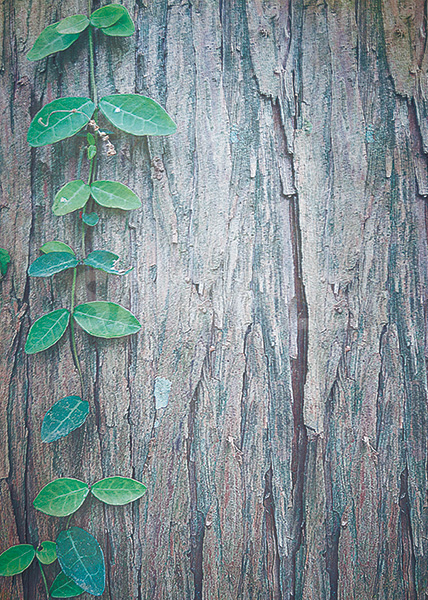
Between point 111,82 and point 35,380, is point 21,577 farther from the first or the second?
point 111,82

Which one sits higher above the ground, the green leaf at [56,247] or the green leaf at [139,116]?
the green leaf at [139,116]

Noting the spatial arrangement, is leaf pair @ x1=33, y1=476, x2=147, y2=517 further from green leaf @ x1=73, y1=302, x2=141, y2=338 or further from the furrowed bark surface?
green leaf @ x1=73, y1=302, x2=141, y2=338

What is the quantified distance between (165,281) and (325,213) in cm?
29

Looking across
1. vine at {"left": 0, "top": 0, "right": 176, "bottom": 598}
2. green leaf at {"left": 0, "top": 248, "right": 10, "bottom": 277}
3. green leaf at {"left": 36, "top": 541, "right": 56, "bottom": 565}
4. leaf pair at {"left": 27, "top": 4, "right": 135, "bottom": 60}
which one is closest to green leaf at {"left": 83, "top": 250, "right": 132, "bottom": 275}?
vine at {"left": 0, "top": 0, "right": 176, "bottom": 598}

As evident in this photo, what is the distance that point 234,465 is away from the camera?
68 cm

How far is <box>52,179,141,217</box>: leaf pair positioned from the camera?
660mm

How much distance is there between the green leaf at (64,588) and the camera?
659 mm

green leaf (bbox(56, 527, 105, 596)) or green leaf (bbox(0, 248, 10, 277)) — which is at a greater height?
green leaf (bbox(0, 248, 10, 277))

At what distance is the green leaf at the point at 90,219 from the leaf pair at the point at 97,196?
0.06 feet

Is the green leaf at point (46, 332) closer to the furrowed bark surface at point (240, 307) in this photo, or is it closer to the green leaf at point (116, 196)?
the furrowed bark surface at point (240, 307)

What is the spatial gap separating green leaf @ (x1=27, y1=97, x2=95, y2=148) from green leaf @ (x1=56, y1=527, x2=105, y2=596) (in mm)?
622

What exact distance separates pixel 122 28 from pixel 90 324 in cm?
47

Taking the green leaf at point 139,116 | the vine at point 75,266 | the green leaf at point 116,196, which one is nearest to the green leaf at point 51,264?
the vine at point 75,266

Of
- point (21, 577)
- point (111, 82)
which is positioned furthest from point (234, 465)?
point (111, 82)
